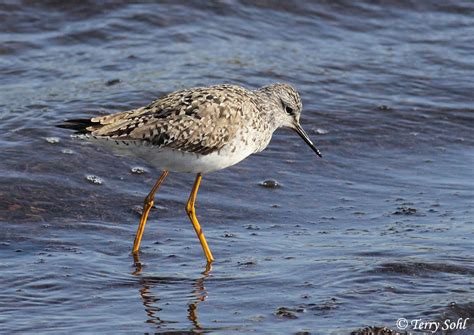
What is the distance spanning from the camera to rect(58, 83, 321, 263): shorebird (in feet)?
25.7

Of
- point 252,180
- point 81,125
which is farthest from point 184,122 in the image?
point 252,180

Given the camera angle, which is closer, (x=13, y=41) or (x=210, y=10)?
(x=13, y=41)

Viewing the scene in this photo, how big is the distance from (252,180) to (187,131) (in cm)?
→ 216

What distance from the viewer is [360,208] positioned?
9.28 m

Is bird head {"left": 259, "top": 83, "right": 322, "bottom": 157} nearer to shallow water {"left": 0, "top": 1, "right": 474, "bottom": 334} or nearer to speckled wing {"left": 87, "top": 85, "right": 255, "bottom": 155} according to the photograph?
speckled wing {"left": 87, "top": 85, "right": 255, "bottom": 155}

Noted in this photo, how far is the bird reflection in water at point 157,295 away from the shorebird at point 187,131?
1.22ft

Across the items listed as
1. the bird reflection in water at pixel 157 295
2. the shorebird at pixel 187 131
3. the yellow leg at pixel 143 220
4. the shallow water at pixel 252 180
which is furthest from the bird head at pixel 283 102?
the bird reflection in water at pixel 157 295

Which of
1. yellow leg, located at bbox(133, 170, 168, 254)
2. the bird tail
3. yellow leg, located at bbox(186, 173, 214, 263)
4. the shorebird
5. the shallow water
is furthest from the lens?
yellow leg, located at bbox(133, 170, 168, 254)

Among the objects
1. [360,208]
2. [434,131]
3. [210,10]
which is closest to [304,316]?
[360,208]

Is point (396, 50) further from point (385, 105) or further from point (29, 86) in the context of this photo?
point (29, 86)

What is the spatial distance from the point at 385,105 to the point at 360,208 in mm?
2924

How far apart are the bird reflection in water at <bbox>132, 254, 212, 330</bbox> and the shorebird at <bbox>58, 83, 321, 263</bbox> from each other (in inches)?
14.7

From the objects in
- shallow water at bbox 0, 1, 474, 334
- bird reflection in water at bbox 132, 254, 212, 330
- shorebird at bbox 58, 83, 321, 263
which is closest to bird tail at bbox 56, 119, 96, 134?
shorebird at bbox 58, 83, 321, 263

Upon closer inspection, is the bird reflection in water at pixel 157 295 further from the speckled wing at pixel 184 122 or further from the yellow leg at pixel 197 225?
the speckled wing at pixel 184 122
